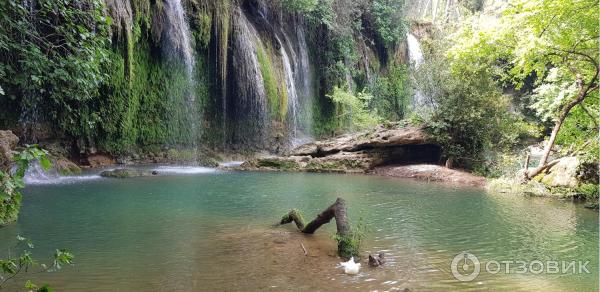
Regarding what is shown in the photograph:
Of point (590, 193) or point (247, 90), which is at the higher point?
point (247, 90)

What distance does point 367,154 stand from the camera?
17609mm

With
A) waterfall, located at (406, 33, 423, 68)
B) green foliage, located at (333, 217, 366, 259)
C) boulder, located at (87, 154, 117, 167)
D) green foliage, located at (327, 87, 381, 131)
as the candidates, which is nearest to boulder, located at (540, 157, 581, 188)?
green foliage, located at (333, 217, 366, 259)

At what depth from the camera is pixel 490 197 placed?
35.7ft

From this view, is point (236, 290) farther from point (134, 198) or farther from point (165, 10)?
point (165, 10)

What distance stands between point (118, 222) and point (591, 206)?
992 cm

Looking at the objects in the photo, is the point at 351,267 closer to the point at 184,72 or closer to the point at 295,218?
the point at 295,218

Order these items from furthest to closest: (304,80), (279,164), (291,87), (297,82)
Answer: (304,80), (297,82), (291,87), (279,164)

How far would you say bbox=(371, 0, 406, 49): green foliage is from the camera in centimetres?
2939

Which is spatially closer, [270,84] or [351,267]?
[351,267]

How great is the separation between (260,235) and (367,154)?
1193 cm

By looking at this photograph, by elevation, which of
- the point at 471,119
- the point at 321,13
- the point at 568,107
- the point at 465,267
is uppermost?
the point at 321,13

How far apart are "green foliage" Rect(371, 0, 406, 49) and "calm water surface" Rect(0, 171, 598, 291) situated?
20.5 meters

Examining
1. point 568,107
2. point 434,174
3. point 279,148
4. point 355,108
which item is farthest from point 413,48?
point 568,107

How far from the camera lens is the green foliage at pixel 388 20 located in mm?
29391
